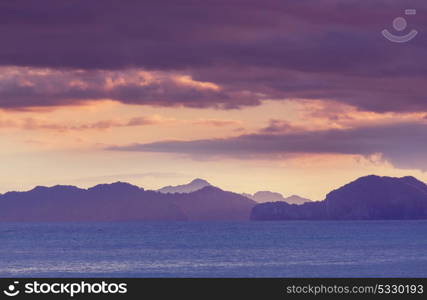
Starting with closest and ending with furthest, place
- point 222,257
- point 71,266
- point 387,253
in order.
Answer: point 71,266 → point 222,257 → point 387,253

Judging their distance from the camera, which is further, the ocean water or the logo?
the ocean water

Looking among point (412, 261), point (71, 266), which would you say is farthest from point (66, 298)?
point (412, 261)

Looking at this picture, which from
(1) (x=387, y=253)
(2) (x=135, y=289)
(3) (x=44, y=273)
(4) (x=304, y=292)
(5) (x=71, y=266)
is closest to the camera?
(2) (x=135, y=289)

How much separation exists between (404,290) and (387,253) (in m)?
107

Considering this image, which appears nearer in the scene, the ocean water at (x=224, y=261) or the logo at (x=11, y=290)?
the logo at (x=11, y=290)

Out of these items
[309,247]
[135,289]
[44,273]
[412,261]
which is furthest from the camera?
[309,247]

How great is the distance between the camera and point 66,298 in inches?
1076

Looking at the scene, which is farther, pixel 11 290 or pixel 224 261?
pixel 224 261

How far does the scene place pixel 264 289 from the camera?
94.2 feet

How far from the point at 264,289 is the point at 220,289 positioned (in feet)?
7.17

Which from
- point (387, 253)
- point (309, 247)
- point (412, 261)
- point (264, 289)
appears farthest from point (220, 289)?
point (309, 247)

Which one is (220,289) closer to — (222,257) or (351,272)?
(351,272)

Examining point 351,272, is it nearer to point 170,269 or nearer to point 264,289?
point 170,269

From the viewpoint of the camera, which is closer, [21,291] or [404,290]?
[21,291]
